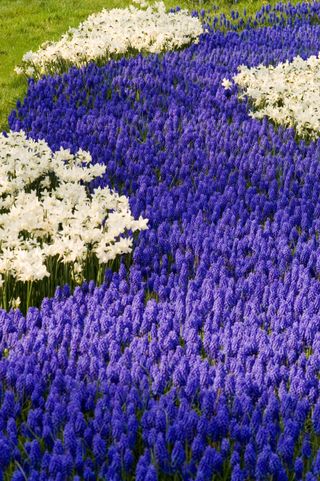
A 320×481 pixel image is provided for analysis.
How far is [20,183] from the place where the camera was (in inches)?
320

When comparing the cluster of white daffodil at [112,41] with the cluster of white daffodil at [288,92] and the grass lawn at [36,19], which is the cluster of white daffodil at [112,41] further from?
the cluster of white daffodil at [288,92]

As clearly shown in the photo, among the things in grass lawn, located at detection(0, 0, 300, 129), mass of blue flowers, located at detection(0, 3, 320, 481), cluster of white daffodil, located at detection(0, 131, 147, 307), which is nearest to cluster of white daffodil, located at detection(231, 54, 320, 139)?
mass of blue flowers, located at detection(0, 3, 320, 481)

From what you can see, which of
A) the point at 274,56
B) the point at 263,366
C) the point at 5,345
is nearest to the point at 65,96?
the point at 274,56

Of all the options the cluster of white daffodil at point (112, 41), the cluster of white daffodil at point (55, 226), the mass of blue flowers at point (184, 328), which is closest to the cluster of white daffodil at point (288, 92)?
the mass of blue flowers at point (184, 328)

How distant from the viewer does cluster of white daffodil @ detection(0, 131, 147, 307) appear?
6.70m

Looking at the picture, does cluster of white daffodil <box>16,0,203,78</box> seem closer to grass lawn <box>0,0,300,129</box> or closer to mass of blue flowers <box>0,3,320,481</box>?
grass lawn <box>0,0,300,129</box>

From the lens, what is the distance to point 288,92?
1118 cm

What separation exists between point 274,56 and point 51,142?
17.0 ft

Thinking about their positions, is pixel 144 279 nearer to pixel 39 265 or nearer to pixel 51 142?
pixel 39 265

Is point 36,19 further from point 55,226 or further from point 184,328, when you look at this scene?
point 184,328

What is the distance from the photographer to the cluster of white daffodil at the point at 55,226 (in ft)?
22.0

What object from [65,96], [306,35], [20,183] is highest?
[306,35]

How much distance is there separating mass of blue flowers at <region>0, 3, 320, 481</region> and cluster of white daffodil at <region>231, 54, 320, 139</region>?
0.86 feet

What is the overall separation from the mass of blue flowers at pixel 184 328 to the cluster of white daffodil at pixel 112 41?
3.32m
